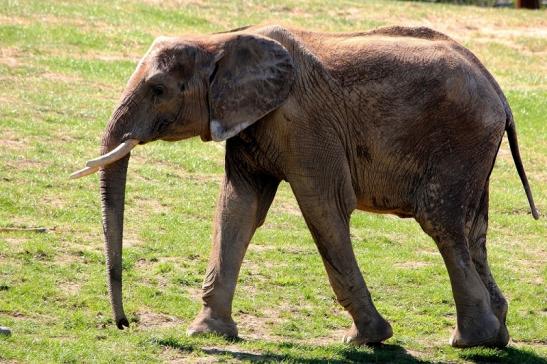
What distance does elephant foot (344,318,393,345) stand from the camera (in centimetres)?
1141

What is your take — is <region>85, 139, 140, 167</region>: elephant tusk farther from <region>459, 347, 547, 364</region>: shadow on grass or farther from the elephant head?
<region>459, 347, 547, 364</region>: shadow on grass

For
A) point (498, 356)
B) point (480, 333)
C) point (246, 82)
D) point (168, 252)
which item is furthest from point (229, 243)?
point (168, 252)

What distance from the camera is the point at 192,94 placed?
1116 cm

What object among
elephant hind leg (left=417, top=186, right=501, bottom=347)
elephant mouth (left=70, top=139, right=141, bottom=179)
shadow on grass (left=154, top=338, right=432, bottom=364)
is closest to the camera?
elephant mouth (left=70, top=139, right=141, bottom=179)

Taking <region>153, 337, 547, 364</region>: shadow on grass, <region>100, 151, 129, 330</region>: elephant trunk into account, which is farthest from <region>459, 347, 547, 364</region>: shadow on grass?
<region>100, 151, 129, 330</region>: elephant trunk

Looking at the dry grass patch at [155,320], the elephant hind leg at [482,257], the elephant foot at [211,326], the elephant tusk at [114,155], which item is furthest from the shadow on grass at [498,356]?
the elephant tusk at [114,155]

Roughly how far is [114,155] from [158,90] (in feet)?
2.10

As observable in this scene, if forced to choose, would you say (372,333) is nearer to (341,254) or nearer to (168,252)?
(341,254)

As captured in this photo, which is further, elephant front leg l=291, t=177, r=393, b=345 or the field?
the field

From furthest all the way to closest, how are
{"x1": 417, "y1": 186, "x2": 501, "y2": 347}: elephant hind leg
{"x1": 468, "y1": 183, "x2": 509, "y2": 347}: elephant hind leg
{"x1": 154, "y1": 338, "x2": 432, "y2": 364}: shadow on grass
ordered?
{"x1": 468, "y1": 183, "x2": 509, "y2": 347}: elephant hind leg
{"x1": 417, "y1": 186, "x2": 501, "y2": 347}: elephant hind leg
{"x1": 154, "y1": 338, "x2": 432, "y2": 364}: shadow on grass

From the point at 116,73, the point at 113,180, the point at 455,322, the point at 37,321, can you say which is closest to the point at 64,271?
the point at 37,321

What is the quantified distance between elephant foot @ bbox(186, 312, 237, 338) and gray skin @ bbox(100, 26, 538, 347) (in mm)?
11

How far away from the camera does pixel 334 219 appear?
1128 cm

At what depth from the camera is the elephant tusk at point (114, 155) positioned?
418 inches
